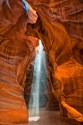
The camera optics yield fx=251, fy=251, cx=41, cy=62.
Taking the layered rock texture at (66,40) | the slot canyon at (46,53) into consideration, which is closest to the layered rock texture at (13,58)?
the slot canyon at (46,53)

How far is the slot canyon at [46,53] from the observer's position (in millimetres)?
6254

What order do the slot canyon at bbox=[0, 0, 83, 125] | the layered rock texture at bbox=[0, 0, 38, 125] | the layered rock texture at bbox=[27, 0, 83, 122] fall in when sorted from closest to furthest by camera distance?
the layered rock texture at bbox=[27, 0, 83, 122] < the slot canyon at bbox=[0, 0, 83, 125] < the layered rock texture at bbox=[0, 0, 38, 125]

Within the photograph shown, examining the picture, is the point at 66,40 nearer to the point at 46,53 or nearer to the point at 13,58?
the point at 46,53

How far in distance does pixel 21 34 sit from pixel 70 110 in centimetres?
419

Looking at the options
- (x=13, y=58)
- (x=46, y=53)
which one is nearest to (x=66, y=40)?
(x=46, y=53)

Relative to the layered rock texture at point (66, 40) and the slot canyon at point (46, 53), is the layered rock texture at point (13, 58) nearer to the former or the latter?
the slot canyon at point (46, 53)

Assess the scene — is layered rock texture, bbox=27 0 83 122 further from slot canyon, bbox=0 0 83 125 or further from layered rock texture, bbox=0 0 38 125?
layered rock texture, bbox=0 0 38 125

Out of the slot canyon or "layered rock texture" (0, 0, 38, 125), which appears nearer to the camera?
the slot canyon

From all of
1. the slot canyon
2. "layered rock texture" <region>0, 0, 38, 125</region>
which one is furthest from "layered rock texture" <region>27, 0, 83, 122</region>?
"layered rock texture" <region>0, 0, 38, 125</region>

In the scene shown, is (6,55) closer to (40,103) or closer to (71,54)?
(71,54)

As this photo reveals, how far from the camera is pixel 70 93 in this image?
7.22 meters

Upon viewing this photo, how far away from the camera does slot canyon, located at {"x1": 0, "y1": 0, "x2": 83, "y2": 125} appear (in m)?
6.25

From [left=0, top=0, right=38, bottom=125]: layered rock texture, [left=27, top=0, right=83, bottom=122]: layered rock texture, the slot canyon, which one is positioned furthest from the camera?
[left=0, top=0, right=38, bottom=125]: layered rock texture

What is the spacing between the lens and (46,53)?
31.6 feet
